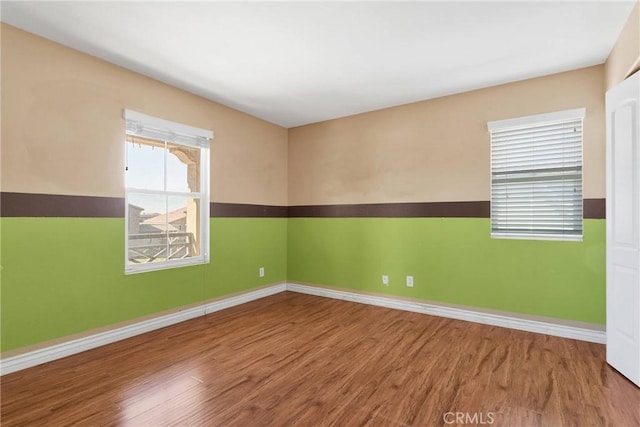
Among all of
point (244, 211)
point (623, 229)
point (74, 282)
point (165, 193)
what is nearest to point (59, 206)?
point (74, 282)

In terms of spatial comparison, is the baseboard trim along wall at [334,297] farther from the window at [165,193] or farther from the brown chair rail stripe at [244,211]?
the brown chair rail stripe at [244,211]

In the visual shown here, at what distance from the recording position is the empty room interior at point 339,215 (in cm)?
223

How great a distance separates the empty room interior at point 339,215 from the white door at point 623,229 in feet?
0.07

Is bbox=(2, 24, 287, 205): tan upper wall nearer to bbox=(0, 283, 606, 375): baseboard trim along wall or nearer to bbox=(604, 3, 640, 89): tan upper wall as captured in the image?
bbox=(0, 283, 606, 375): baseboard trim along wall

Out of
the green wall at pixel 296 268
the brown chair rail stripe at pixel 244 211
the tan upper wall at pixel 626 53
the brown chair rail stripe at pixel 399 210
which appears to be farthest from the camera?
the brown chair rail stripe at pixel 244 211

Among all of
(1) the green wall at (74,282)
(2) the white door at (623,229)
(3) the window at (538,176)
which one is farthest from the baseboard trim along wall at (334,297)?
Result: (3) the window at (538,176)

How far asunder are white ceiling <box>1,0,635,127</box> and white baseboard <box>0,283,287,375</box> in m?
2.64

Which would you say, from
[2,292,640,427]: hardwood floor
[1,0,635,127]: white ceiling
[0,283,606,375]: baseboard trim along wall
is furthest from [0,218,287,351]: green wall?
[1,0,635,127]: white ceiling

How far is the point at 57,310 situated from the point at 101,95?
200 centimetres

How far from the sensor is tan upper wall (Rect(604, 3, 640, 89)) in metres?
2.21

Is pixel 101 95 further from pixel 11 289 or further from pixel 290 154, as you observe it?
pixel 290 154

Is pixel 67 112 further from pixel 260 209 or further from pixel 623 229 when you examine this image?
pixel 623 229

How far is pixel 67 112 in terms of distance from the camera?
274 cm

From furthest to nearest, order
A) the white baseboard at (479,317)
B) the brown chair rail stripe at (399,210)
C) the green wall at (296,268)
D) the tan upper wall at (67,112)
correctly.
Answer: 1. the brown chair rail stripe at (399,210)
2. the white baseboard at (479,317)
3. the green wall at (296,268)
4. the tan upper wall at (67,112)
